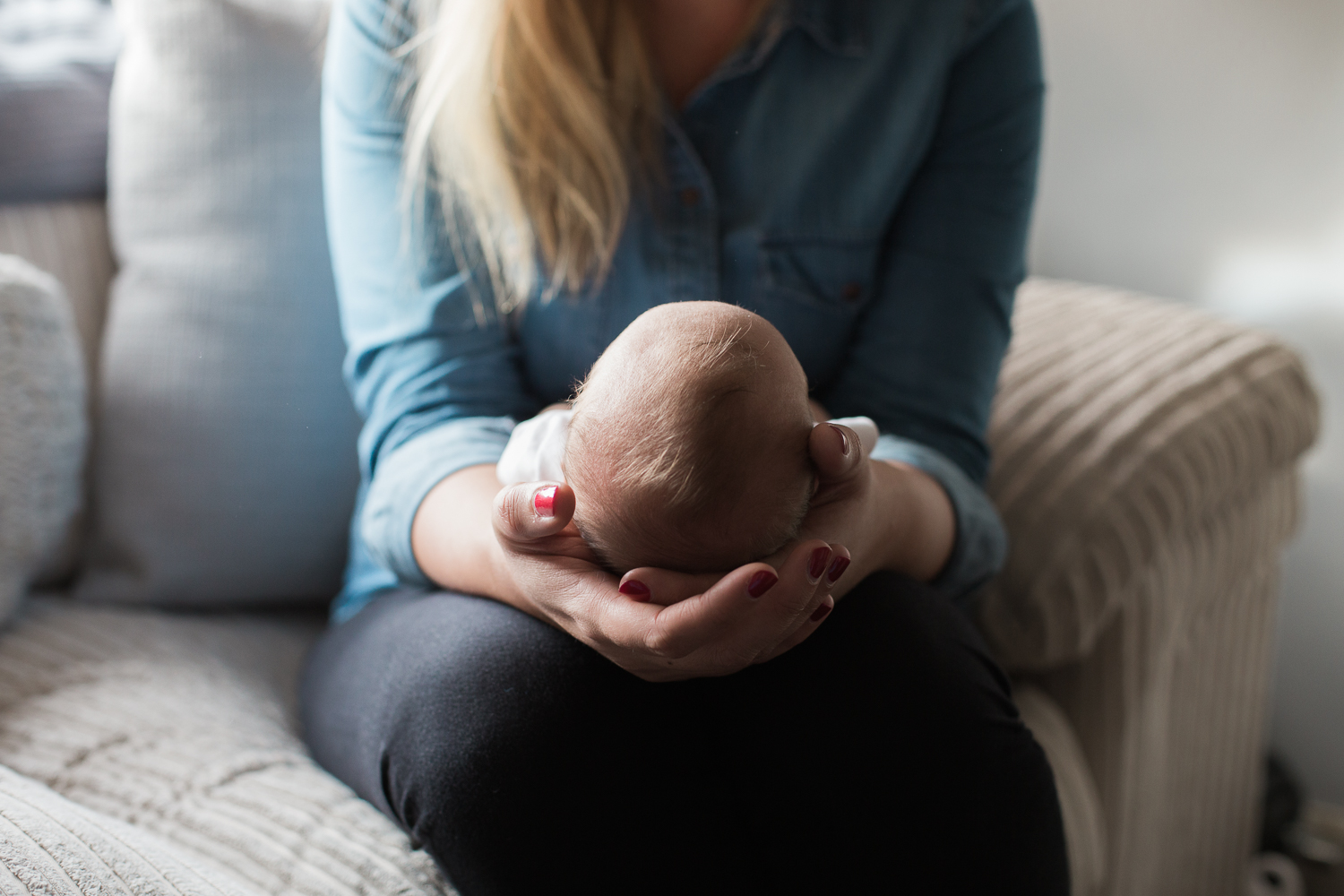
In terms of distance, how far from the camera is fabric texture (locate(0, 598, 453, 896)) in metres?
0.47

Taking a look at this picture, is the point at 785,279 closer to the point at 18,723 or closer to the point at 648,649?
the point at 648,649

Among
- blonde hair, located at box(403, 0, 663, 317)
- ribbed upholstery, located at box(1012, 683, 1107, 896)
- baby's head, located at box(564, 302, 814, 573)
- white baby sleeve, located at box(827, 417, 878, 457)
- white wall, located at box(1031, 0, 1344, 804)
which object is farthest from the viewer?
white wall, located at box(1031, 0, 1344, 804)

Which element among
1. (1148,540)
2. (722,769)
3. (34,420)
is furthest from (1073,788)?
(34,420)

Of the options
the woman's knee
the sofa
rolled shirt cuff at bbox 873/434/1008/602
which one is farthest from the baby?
the sofa

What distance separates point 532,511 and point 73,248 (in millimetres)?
669

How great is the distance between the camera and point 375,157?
624mm

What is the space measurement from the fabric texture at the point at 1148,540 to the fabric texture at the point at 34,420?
2.40ft

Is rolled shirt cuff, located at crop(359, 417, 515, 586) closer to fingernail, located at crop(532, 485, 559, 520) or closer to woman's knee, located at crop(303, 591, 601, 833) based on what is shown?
woman's knee, located at crop(303, 591, 601, 833)

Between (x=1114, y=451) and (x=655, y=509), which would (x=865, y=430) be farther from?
(x=1114, y=451)

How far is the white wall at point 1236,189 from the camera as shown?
90 centimetres

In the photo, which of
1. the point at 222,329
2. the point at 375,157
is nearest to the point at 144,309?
the point at 222,329

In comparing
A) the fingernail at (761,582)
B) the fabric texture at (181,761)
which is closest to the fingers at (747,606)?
the fingernail at (761,582)

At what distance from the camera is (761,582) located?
1.15 feet

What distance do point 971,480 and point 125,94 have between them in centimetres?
77
